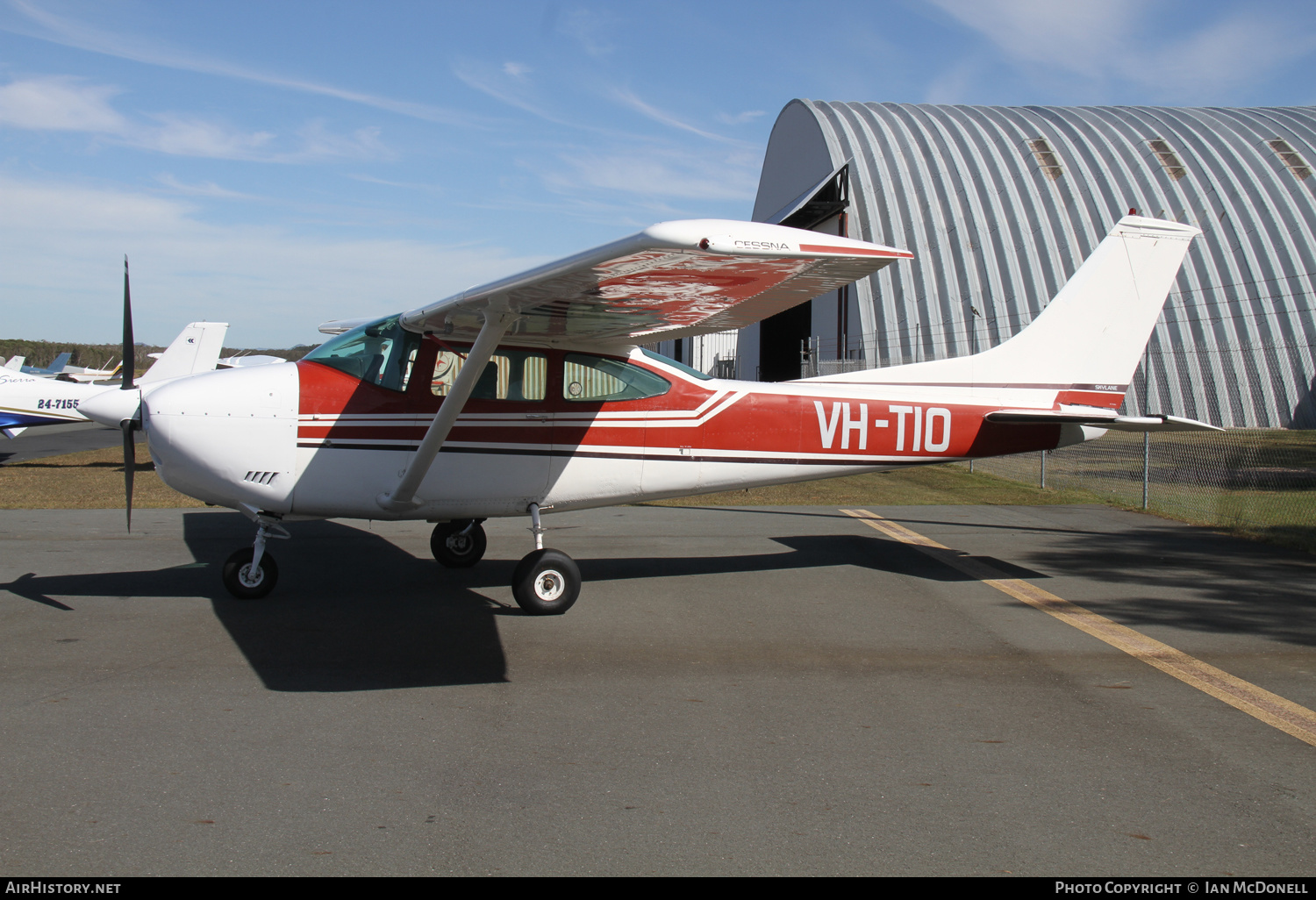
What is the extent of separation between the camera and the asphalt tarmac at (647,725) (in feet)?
9.95

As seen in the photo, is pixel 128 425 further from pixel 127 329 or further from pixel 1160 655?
pixel 1160 655

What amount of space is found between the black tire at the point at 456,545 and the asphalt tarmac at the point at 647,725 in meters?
0.12

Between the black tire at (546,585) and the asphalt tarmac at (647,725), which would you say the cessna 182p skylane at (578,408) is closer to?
the black tire at (546,585)

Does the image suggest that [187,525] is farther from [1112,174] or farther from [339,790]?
[1112,174]

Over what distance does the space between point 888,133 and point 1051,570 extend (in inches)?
930

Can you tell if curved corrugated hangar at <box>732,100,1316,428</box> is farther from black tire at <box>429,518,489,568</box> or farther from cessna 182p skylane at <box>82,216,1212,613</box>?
black tire at <box>429,518,489,568</box>

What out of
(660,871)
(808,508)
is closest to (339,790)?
(660,871)

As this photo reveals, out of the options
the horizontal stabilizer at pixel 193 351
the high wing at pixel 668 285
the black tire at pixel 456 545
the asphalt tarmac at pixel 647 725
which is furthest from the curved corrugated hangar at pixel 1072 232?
the high wing at pixel 668 285

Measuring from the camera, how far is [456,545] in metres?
8.00

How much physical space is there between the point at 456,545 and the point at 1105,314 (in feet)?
21.0

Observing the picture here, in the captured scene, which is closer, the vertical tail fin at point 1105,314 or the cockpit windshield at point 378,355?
the cockpit windshield at point 378,355

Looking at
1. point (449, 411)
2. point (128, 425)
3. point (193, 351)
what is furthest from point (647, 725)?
point (193, 351)

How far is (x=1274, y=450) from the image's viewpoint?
1906cm

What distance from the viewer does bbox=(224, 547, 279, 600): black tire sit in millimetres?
Result: 6609
